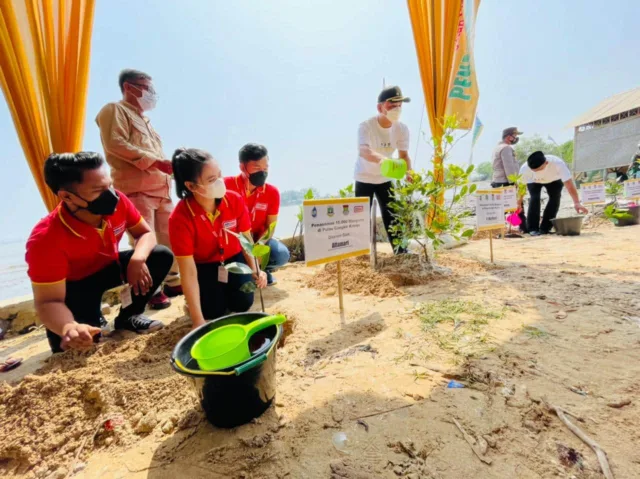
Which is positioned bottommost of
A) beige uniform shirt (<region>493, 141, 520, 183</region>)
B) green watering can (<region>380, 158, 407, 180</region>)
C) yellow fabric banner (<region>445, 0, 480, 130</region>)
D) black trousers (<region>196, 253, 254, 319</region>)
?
black trousers (<region>196, 253, 254, 319</region>)

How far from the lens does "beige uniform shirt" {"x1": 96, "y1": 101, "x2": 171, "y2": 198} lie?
212 cm

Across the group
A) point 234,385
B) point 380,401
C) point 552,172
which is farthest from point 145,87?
point 552,172

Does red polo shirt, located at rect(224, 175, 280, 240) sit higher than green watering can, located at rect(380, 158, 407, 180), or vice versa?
green watering can, located at rect(380, 158, 407, 180)

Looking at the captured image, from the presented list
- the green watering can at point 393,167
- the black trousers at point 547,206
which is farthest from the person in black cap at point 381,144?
the black trousers at point 547,206

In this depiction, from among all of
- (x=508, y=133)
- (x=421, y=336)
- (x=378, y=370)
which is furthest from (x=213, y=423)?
(x=508, y=133)

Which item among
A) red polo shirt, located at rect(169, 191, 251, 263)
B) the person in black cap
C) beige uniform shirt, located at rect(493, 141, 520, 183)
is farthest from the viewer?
beige uniform shirt, located at rect(493, 141, 520, 183)

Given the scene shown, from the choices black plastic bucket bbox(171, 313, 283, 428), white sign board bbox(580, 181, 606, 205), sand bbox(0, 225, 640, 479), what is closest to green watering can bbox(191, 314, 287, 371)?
black plastic bucket bbox(171, 313, 283, 428)

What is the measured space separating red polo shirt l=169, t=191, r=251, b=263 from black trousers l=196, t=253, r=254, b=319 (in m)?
0.06

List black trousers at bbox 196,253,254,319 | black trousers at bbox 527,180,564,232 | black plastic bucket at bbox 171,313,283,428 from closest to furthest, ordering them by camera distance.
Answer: black plastic bucket at bbox 171,313,283,428
black trousers at bbox 196,253,254,319
black trousers at bbox 527,180,564,232

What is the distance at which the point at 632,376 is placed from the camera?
1.03 m

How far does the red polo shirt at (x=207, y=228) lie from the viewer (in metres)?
1.58

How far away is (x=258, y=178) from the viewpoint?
241 centimetres

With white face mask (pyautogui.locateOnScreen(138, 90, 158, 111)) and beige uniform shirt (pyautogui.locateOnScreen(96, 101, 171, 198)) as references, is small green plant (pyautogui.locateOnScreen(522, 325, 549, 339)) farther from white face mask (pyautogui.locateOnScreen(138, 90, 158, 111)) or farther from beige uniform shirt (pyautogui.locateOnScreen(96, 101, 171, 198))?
white face mask (pyautogui.locateOnScreen(138, 90, 158, 111))

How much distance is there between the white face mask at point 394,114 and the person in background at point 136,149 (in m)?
2.05
